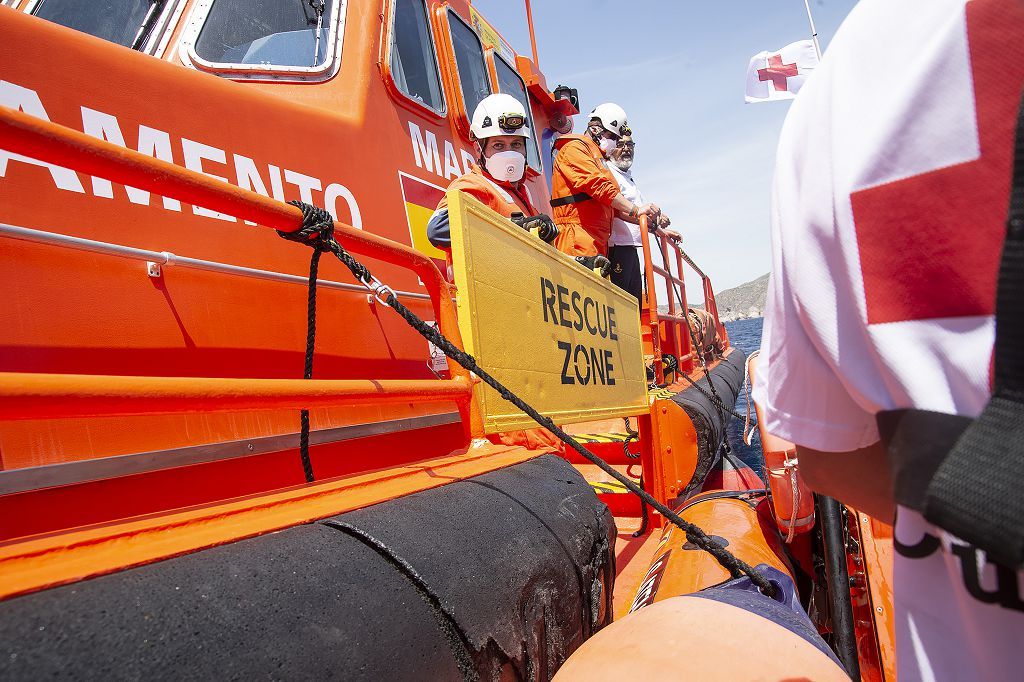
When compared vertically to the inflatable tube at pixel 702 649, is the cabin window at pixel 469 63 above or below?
above

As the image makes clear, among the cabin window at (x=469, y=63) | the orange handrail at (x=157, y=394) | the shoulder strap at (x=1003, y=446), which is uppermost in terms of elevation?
the cabin window at (x=469, y=63)

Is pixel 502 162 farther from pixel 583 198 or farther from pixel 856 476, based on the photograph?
pixel 856 476

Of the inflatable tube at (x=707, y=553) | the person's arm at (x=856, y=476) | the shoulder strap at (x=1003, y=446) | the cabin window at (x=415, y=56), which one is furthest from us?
the cabin window at (x=415, y=56)

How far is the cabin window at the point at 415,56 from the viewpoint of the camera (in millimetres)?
3260

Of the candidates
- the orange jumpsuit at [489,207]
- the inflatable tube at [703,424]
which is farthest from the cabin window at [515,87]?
the inflatable tube at [703,424]

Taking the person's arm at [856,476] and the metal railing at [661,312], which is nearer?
the person's arm at [856,476]

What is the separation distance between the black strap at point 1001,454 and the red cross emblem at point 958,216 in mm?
40

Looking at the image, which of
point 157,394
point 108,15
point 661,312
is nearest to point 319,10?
point 108,15

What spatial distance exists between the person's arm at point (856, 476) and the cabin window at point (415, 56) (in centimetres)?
281

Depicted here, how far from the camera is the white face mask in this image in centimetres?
345

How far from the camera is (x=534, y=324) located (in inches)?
98.7

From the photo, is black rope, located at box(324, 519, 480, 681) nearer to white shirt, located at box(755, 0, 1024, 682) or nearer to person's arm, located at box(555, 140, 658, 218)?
white shirt, located at box(755, 0, 1024, 682)

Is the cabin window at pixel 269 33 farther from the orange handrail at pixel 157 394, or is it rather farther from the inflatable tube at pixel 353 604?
the inflatable tube at pixel 353 604

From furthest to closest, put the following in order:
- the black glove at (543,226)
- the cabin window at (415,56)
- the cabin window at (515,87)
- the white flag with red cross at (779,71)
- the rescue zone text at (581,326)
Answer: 1. the white flag with red cross at (779,71)
2. the cabin window at (515,87)
3. the cabin window at (415,56)
4. the black glove at (543,226)
5. the rescue zone text at (581,326)
